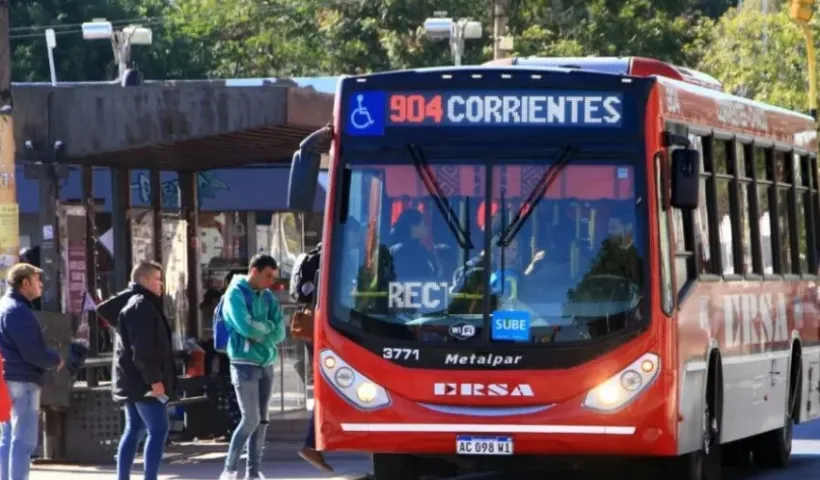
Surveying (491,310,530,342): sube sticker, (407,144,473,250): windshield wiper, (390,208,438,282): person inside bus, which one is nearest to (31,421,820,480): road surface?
(491,310,530,342): sube sticker

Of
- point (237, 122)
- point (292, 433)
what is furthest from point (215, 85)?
point (292, 433)

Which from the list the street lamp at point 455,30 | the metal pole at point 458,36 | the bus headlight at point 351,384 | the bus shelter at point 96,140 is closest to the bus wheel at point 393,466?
the bus headlight at point 351,384

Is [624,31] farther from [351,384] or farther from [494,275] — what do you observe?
[351,384]

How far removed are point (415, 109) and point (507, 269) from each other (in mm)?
1240

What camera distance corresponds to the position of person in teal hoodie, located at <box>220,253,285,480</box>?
48.1 feet

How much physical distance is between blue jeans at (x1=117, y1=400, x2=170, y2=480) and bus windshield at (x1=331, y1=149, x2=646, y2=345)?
1401 millimetres

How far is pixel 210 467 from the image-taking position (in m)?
16.8

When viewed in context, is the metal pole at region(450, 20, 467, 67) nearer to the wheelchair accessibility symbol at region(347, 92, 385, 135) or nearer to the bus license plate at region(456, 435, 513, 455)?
the wheelchair accessibility symbol at region(347, 92, 385, 135)

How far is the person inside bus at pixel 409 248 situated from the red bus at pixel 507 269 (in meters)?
0.01

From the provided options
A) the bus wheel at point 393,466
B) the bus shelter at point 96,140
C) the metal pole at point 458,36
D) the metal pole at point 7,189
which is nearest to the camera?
the bus wheel at point 393,466

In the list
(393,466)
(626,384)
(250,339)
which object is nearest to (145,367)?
(250,339)

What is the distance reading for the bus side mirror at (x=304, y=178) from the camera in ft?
41.6

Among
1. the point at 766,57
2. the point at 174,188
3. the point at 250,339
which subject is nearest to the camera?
the point at 250,339

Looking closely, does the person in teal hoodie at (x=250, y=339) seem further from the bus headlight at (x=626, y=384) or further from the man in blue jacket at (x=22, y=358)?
the bus headlight at (x=626, y=384)
